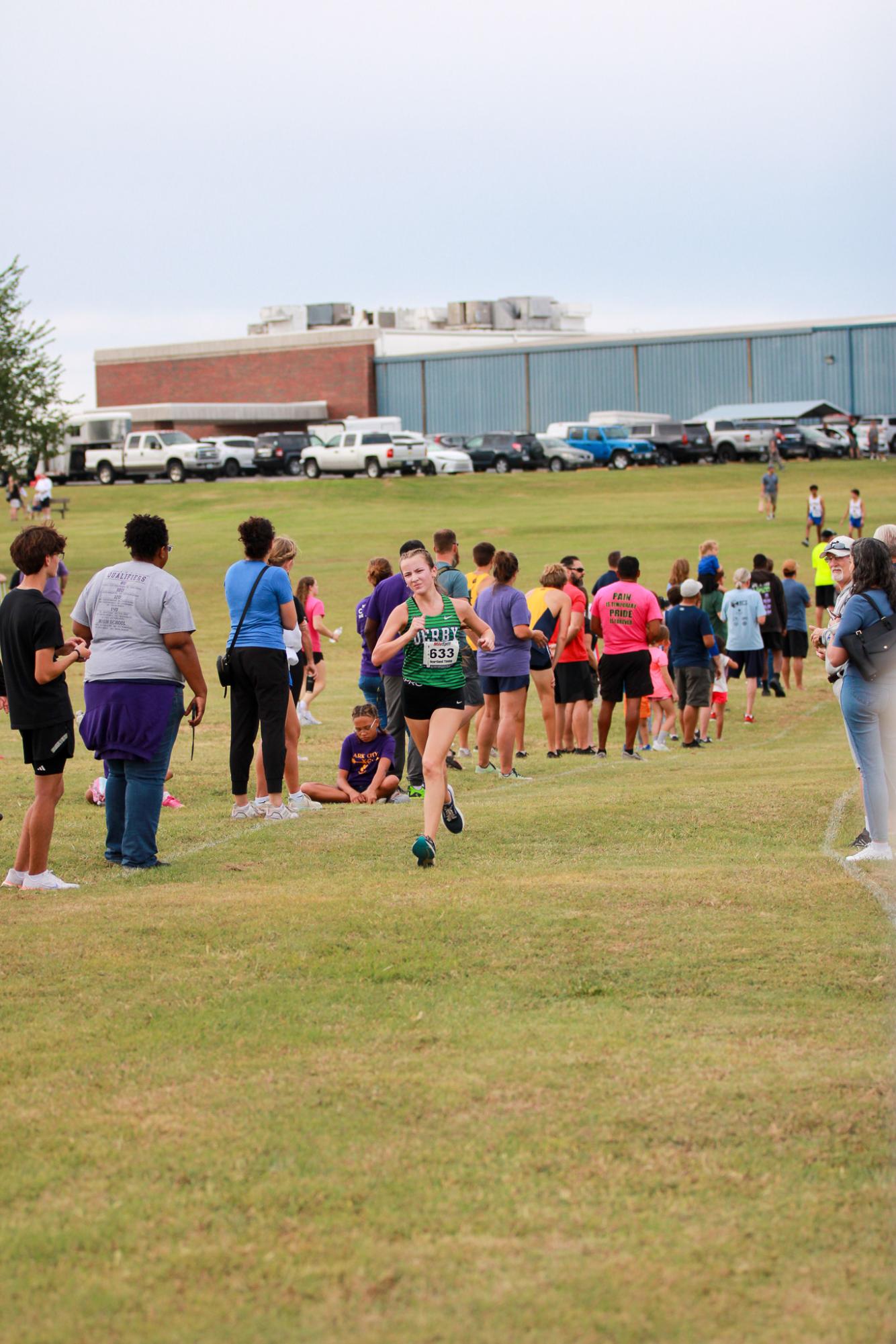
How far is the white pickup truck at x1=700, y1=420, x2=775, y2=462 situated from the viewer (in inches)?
2297

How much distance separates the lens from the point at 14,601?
7.57 metres

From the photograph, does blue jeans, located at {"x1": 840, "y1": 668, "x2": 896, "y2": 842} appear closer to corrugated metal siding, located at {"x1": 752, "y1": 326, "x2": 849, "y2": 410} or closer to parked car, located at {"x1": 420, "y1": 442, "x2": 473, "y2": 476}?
parked car, located at {"x1": 420, "y1": 442, "x2": 473, "y2": 476}

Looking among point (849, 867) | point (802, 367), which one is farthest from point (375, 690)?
point (802, 367)

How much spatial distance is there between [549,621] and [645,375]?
61.7 metres

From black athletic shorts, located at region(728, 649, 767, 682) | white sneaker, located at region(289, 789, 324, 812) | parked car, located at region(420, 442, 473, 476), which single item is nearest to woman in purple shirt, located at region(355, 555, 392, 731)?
white sneaker, located at region(289, 789, 324, 812)

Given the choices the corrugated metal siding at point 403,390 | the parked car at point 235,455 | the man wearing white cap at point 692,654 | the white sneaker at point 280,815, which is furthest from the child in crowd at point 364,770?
the corrugated metal siding at point 403,390

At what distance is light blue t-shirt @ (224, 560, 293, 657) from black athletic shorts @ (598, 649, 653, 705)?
4.80 m

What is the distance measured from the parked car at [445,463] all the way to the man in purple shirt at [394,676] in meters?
44.8

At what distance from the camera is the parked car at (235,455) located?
5838 centimetres

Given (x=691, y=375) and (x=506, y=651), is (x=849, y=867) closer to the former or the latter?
(x=506, y=651)

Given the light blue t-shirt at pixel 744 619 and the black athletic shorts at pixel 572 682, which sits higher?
the light blue t-shirt at pixel 744 619

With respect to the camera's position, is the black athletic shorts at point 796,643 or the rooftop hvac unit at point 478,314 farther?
the rooftop hvac unit at point 478,314

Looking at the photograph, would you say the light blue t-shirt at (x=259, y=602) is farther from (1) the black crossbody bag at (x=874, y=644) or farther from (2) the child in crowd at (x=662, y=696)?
(2) the child in crowd at (x=662, y=696)

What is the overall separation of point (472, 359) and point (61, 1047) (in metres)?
73.5
